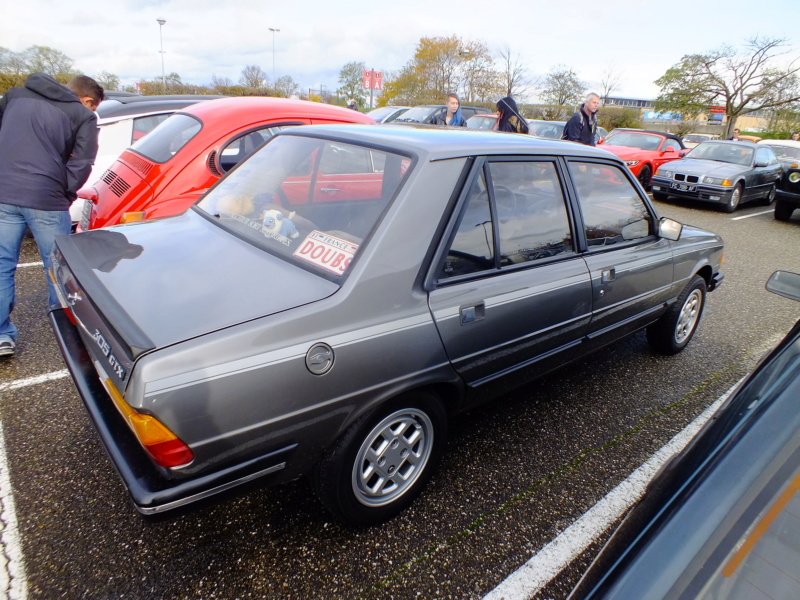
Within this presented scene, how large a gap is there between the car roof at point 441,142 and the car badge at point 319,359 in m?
0.93

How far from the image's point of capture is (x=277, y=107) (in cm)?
457

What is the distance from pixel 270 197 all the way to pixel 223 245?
16.2 inches

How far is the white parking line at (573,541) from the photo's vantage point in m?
1.91

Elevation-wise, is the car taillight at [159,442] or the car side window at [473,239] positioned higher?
the car side window at [473,239]

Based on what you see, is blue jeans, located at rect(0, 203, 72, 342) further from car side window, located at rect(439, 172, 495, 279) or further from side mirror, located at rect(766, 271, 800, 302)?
side mirror, located at rect(766, 271, 800, 302)

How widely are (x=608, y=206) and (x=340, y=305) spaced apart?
2.05m

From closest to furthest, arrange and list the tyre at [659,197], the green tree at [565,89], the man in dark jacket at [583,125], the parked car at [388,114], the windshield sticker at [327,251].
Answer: the windshield sticker at [327,251] < the man in dark jacket at [583,125] < the tyre at [659,197] < the parked car at [388,114] < the green tree at [565,89]

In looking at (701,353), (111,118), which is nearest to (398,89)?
(111,118)

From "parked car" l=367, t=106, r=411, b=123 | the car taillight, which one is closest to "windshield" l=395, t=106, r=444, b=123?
"parked car" l=367, t=106, r=411, b=123

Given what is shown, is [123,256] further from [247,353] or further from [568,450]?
[568,450]

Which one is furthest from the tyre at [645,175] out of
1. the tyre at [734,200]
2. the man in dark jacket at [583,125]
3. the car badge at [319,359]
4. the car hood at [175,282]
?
the car badge at [319,359]

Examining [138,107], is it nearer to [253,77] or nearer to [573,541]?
[573,541]

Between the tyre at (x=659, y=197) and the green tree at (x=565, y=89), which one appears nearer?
the tyre at (x=659, y=197)

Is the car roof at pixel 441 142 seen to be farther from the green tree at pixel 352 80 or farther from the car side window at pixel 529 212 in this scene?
the green tree at pixel 352 80
